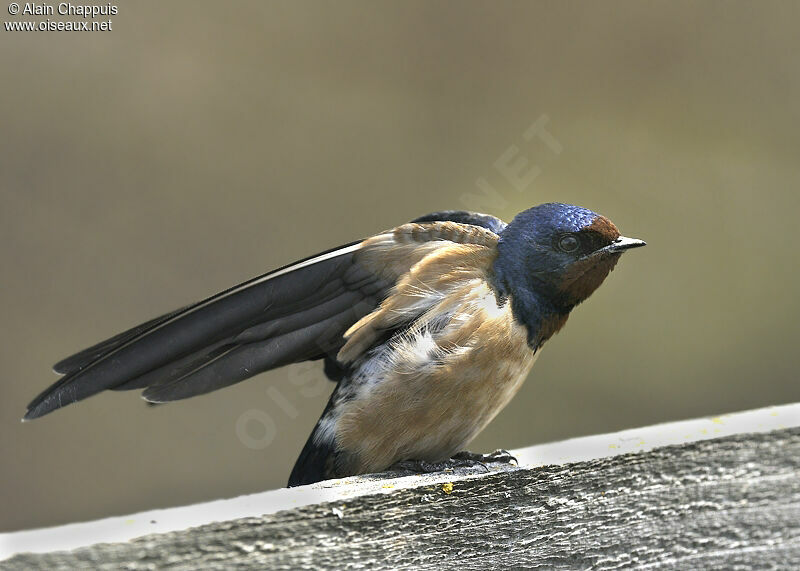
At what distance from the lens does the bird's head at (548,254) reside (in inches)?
64.0

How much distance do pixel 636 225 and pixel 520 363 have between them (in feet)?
4.03

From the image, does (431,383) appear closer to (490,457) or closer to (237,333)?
(490,457)

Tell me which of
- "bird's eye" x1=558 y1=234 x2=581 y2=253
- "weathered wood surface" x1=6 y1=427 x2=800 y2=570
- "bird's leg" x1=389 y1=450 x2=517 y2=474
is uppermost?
"bird's eye" x1=558 y1=234 x2=581 y2=253

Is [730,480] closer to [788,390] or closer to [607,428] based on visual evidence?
[607,428]

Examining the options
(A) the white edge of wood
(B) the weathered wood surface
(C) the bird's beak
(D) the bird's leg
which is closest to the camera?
(A) the white edge of wood

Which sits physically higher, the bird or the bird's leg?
the bird

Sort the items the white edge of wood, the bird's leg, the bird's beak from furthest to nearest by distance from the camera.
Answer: the bird's beak, the bird's leg, the white edge of wood

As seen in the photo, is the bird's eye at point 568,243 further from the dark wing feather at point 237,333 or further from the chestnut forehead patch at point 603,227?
the dark wing feather at point 237,333

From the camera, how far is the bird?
1.37 meters

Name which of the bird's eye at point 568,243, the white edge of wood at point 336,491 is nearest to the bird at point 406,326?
the bird's eye at point 568,243

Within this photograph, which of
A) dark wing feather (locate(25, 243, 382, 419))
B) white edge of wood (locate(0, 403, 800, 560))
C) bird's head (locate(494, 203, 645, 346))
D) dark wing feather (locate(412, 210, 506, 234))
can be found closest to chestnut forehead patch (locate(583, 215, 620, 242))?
bird's head (locate(494, 203, 645, 346))

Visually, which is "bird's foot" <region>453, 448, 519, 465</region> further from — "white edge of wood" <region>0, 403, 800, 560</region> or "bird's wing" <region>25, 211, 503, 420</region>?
"bird's wing" <region>25, 211, 503, 420</region>

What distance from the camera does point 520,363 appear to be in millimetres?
1623

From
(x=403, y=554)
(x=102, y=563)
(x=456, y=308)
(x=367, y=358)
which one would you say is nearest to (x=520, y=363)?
(x=456, y=308)
